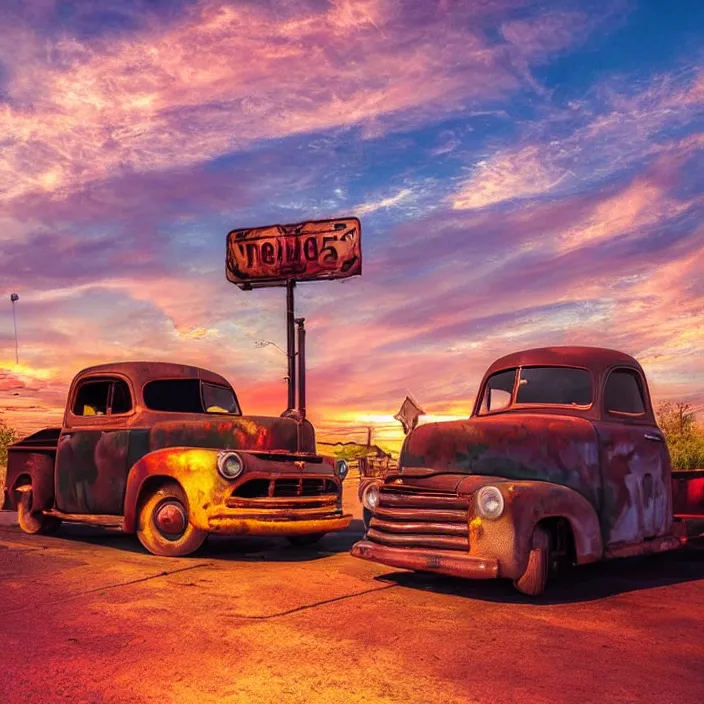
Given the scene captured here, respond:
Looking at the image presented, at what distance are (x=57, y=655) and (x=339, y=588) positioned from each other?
2.50 metres

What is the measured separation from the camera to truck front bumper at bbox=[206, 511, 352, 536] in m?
7.69

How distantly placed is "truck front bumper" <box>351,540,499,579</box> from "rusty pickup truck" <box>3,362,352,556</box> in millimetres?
1980

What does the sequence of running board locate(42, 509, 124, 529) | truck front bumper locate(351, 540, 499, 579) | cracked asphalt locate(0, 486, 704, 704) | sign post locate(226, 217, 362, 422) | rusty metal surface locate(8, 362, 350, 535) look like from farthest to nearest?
sign post locate(226, 217, 362, 422) < running board locate(42, 509, 124, 529) < rusty metal surface locate(8, 362, 350, 535) < truck front bumper locate(351, 540, 499, 579) < cracked asphalt locate(0, 486, 704, 704)

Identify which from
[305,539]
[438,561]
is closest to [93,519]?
[305,539]

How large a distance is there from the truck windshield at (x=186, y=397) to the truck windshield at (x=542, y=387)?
145 inches

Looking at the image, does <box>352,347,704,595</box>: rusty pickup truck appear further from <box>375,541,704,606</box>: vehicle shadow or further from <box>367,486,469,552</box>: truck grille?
<box>375,541,704,606</box>: vehicle shadow

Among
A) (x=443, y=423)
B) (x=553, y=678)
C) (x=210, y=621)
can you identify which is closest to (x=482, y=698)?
(x=553, y=678)

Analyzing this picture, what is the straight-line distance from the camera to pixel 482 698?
3.62 m

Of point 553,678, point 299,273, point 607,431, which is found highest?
point 299,273

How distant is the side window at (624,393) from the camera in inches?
276

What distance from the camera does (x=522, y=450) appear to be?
630 centimetres

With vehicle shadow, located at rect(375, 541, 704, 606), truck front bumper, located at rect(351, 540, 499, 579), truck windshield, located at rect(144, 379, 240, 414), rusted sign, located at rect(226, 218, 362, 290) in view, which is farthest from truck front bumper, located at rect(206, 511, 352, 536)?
rusted sign, located at rect(226, 218, 362, 290)

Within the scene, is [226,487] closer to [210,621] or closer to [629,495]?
[210,621]

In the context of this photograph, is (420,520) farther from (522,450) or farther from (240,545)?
(240,545)
